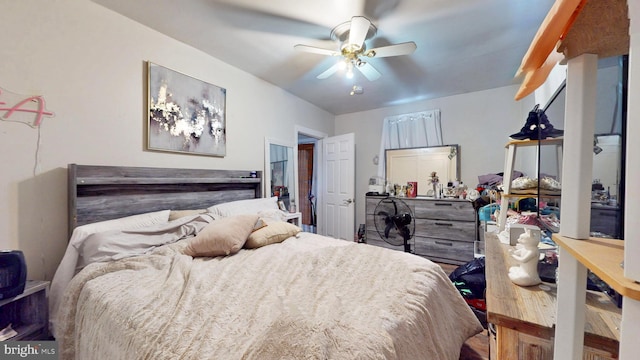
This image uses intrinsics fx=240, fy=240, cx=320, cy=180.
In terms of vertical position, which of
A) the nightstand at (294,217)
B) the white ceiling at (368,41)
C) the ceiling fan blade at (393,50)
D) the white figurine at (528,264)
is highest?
the white ceiling at (368,41)

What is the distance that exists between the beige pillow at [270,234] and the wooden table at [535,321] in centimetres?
138

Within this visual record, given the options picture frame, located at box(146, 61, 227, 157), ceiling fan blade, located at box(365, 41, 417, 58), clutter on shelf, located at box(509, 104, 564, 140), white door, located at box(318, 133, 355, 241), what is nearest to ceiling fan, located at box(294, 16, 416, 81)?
ceiling fan blade, located at box(365, 41, 417, 58)

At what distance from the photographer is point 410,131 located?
154 inches

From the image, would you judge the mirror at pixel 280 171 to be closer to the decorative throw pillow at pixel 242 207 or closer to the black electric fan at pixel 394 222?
the decorative throw pillow at pixel 242 207

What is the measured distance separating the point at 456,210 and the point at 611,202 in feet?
8.50

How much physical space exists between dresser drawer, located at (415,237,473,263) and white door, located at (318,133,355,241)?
1032 mm

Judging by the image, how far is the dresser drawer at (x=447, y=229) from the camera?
10.0ft

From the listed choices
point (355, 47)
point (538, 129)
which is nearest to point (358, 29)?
point (355, 47)

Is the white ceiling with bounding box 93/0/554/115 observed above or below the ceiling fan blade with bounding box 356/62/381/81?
above

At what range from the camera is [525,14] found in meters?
1.75

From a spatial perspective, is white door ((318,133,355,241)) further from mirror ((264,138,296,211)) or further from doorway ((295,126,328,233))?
mirror ((264,138,296,211))

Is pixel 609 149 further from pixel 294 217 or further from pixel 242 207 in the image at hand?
pixel 294 217

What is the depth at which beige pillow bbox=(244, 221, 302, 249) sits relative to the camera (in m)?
1.79

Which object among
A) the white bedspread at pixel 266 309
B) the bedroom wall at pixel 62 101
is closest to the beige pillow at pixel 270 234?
the white bedspread at pixel 266 309
